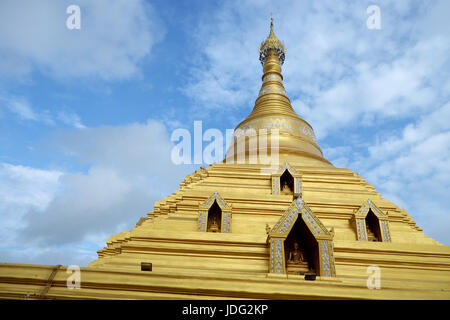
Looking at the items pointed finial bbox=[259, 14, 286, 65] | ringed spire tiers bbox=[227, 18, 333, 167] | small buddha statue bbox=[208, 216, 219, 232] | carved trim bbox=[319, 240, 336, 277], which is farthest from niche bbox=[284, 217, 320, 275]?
pointed finial bbox=[259, 14, 286, 65]

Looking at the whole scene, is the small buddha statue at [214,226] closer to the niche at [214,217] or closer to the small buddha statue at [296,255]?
the niche at [214,217]

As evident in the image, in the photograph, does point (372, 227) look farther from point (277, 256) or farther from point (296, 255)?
point (277, 256)

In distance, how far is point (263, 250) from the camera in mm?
7707

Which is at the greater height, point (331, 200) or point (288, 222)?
point (331, 200)

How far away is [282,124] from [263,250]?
10266 mm

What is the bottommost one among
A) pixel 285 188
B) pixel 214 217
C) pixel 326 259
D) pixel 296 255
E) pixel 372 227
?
pixel 326 259

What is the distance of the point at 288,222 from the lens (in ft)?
23.6

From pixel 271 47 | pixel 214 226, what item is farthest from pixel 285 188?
pixel 271 47

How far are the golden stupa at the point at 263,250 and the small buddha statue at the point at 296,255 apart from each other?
25 mm

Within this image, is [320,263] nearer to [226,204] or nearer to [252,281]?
[252,281]

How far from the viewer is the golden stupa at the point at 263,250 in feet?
18.3

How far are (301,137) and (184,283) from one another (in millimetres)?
12409
